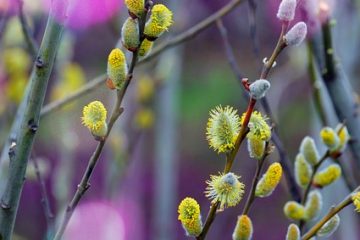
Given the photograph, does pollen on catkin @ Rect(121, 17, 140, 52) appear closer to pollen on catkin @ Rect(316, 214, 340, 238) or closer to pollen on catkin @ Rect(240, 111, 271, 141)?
pollen on catkin @ Rect(240, 111, 271, 141)

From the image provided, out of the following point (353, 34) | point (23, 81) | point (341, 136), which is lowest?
point (341, 136)

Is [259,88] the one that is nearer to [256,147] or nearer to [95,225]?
[256,147]

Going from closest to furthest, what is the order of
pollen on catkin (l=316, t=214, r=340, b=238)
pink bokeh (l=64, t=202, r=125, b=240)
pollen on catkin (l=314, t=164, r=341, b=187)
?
pollen on catkin (l=316, t=214, r=340, b=238)
pollen on catkin (l=314, t=164, r=341, b=187)
pink bokeh (l=64, t=202, r=125, b=240)

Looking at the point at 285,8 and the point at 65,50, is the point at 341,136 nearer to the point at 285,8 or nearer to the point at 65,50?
the point at 285,8

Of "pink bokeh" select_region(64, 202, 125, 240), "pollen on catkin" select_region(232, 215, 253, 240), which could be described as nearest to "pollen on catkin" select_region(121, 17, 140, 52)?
"pollen on catkin" select_region(232, 215, 253, 240)

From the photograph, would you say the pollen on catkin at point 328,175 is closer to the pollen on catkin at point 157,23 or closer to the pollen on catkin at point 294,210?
the pollen on catkin at point 294,210

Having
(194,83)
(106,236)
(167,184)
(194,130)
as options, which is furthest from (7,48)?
(194,83)

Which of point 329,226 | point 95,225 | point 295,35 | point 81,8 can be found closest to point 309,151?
point 329,226

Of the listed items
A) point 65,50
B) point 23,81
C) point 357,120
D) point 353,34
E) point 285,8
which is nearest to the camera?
point 285,8
